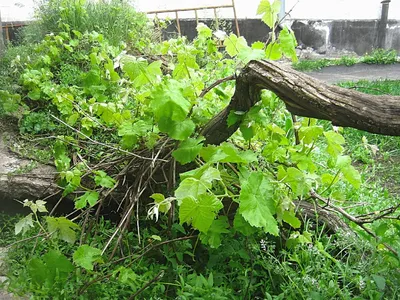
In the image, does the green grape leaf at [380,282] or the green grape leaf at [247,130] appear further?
the green grape leaf at [247,130]

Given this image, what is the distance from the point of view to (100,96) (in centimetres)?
369

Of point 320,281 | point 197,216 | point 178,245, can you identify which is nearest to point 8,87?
point 178,245

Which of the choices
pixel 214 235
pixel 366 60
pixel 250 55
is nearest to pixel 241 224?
pixel 214 235

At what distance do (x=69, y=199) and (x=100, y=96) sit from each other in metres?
0.85

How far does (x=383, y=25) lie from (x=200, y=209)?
10.8m

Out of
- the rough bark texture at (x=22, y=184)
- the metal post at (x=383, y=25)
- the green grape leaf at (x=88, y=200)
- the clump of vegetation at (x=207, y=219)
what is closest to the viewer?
the clump of vegetation at (x=207, y=219)

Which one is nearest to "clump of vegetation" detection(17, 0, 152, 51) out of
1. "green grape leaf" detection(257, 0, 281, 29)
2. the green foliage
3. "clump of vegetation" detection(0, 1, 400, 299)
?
"clump of vegetation" detection(0, 1, 400, 299)

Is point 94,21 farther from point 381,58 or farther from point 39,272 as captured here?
point 381,58

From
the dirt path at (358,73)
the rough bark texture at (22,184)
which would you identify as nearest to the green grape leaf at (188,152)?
the rough bark texture at (22,184)

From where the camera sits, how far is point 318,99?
181cm

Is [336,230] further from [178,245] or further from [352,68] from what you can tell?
[352,68]

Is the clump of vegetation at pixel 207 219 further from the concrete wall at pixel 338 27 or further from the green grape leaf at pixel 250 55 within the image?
the concrete wall at pixel 338 27

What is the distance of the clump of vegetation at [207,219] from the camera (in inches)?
80.7

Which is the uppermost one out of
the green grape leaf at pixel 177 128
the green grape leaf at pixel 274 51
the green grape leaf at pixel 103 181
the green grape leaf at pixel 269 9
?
the green grape leaf at pixel 269 9
